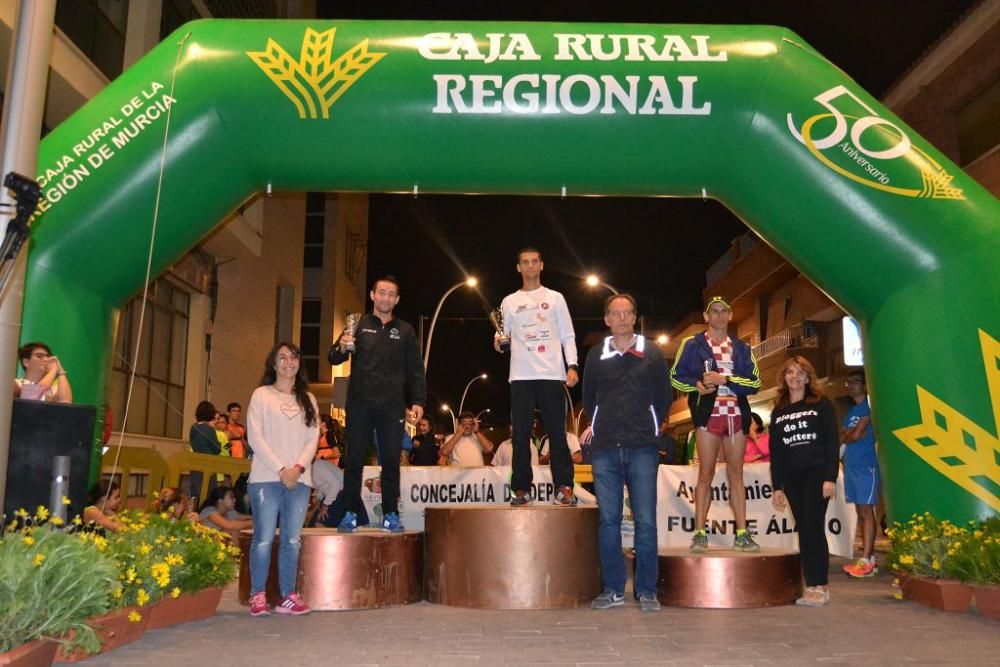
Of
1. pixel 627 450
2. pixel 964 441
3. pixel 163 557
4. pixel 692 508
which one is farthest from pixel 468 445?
pixel 163 557

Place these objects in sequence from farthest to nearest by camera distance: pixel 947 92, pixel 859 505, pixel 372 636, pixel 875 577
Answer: pixel 947 92 < pixel 859 505 < pixel 875 577 < pixel 372 636

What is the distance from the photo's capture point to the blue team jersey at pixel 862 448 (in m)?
9.52

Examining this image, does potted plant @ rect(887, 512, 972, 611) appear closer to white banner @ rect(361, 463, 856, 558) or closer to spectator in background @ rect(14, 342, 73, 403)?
white banner @ rect(361, 463, 856, 558)

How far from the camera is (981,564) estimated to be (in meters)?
6.37

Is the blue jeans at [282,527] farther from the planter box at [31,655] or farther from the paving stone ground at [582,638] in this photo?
the planter box at [31,655]

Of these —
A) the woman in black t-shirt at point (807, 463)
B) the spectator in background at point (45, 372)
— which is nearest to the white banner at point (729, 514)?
the woman in black t-shirt at point (807, 463)

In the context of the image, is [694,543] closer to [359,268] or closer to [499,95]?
[499,95]

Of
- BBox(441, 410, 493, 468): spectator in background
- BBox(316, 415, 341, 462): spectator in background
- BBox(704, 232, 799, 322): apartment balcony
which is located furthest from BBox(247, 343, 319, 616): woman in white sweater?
BBox(704, 232, 799, 322): apartment balcony

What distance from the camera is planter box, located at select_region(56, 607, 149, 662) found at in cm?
483

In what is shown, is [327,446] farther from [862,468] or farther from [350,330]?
[862,468]

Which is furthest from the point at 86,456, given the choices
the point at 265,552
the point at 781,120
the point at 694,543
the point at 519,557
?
the point at 781,120

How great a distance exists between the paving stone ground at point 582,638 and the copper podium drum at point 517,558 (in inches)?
7.5

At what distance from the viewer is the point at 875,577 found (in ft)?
29.4

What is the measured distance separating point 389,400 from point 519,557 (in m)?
1.62
